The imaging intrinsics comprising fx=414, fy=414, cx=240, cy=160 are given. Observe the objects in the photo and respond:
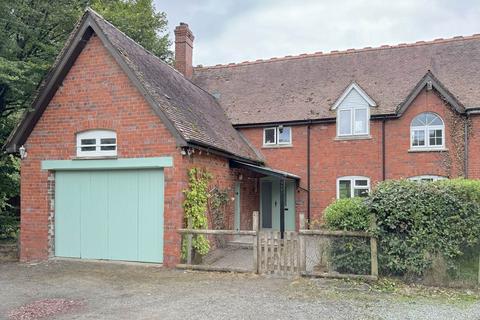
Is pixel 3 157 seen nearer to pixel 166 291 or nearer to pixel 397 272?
pixel 166 291

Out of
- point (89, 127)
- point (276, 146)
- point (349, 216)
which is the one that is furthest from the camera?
point (276, 146)

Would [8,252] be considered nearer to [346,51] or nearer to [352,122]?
[352,122]

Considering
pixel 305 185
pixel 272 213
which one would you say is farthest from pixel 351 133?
pixel 272 213

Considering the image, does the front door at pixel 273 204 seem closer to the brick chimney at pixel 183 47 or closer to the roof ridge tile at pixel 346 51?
the roof ridge tile at pixel 346 51

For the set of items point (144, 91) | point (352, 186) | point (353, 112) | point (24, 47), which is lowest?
point (352, 186)

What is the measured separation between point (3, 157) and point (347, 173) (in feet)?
46.1

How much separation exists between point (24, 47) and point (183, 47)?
25.3ft

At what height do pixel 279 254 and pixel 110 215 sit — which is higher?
pixel 110 215

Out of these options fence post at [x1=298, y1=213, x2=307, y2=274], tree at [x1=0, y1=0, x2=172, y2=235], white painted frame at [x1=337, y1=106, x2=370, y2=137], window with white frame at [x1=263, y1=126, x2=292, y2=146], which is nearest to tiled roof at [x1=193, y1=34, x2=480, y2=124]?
white painted frame at [x1=337, y1=106, x2=370, y2=137]

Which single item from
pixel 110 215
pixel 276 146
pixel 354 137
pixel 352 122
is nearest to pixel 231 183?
pixel 276 146

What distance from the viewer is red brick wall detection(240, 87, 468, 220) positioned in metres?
16.2

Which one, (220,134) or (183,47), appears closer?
(220,134)

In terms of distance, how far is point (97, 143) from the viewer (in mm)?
12148

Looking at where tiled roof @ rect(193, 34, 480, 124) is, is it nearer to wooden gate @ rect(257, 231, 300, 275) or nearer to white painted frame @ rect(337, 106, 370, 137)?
white painted frame @ rect(337, 106, 370, 137)
